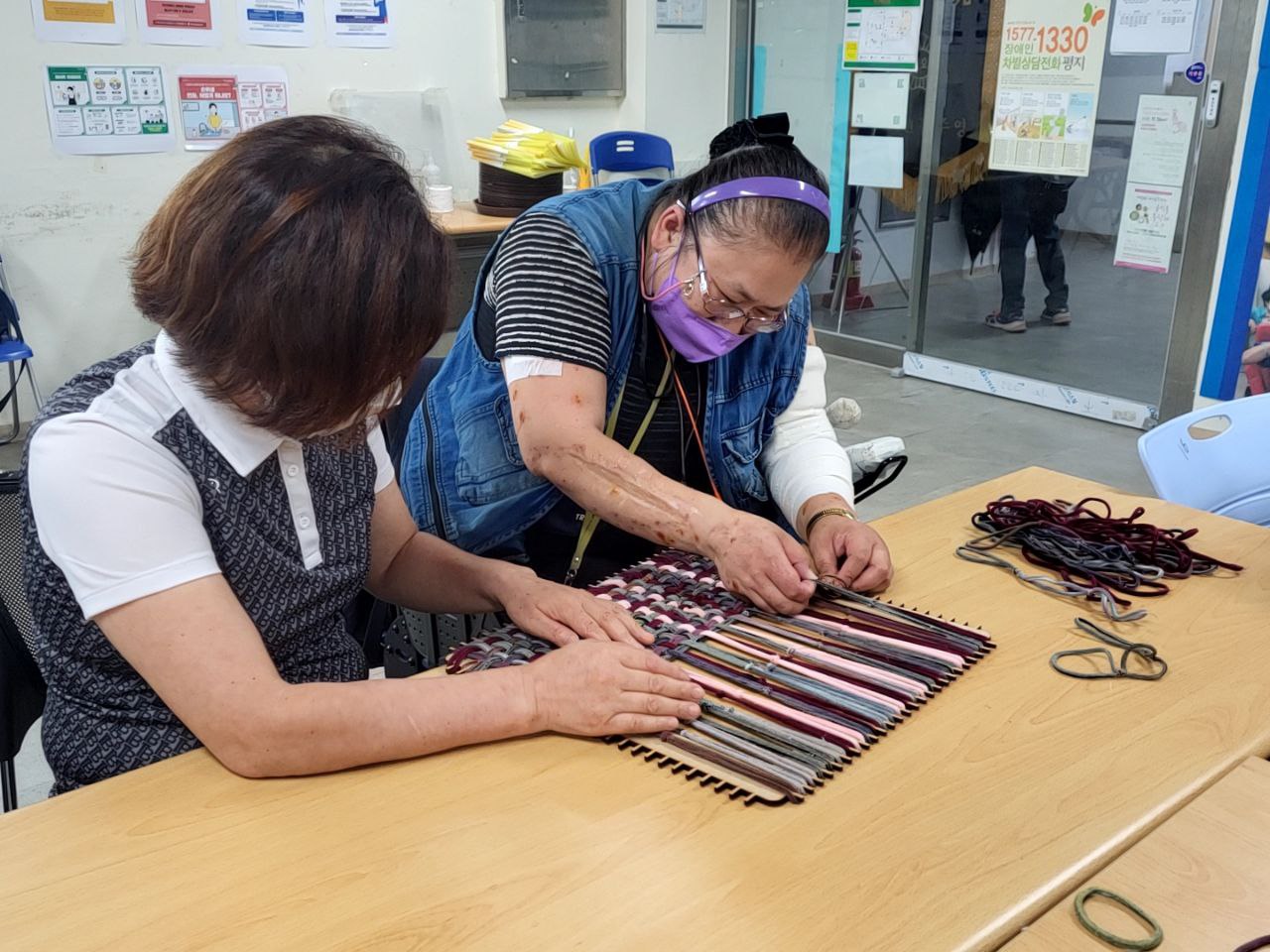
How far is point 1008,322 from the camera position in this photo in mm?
5086

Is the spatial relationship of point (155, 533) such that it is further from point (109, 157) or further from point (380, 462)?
point (109, 157)

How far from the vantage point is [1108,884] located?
911 millimetres

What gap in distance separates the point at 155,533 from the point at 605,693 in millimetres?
449

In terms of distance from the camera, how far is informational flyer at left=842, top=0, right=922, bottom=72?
5059 millimetres

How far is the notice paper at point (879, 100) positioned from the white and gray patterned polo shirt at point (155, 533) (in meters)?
4.55

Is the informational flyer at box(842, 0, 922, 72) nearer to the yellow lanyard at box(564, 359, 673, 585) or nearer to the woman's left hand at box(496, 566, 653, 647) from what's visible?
the yellow lanyard at box(564, 359, 673, 585)

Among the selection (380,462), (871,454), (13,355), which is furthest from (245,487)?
(13,355)

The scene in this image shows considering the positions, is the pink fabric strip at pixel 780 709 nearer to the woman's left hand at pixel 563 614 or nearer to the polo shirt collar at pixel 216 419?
the woman's left hand at pixel 563 614

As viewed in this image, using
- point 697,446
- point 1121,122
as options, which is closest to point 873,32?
point 1121,122

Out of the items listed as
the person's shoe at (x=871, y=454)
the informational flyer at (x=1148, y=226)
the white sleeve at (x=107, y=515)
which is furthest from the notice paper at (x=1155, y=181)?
the white sleeve at (x=107, y=515)

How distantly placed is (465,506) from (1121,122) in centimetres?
373

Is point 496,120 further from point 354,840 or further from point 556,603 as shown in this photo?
point 354,840

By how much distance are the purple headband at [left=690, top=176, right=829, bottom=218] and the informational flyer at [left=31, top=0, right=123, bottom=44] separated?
3.71 m

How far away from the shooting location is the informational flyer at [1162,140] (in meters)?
4.19
